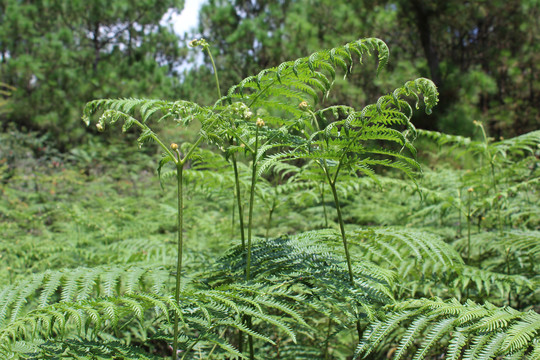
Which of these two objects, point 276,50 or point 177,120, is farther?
point 276,50

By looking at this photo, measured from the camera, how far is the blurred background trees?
6598 mm

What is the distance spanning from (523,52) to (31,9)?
12301mm

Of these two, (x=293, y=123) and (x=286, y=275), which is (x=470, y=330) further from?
(x=293, y=123)

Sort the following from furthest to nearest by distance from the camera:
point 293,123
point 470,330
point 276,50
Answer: point 276,50
point 293,123
point 470,330

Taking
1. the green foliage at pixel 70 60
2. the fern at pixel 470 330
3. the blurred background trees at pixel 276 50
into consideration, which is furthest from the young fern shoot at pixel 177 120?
the green foliage at pixel 70 60

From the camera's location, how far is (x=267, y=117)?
1386mm

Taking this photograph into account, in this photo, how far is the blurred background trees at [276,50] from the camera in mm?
6598

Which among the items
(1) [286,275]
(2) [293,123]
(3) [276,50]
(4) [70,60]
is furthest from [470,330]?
(4) [70,60]

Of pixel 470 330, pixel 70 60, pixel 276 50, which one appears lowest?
pixel 470 330

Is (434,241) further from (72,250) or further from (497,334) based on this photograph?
(72,250)

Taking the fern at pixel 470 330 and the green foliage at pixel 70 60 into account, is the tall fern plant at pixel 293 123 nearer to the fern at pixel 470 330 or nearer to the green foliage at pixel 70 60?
the fern at pixel 470 330

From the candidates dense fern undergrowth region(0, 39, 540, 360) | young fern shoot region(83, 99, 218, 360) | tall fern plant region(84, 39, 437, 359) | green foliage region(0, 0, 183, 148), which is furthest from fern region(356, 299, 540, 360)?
green foliage region(0, 0, 183, 148)

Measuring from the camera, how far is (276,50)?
7559 millimetres

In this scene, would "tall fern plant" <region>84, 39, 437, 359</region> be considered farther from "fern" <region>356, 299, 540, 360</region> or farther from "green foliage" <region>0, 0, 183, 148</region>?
"green foliage" <region>0, 0, 183, 148</region>
